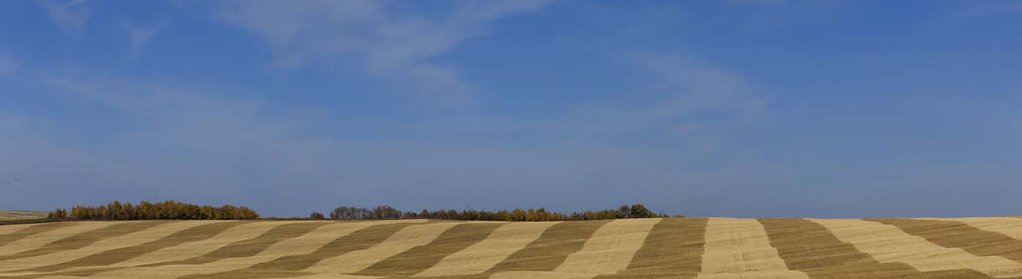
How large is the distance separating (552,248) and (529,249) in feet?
2.86

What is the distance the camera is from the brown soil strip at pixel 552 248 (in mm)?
27188

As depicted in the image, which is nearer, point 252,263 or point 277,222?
point 252,263

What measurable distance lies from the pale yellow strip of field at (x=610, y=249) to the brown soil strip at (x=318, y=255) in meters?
8.26

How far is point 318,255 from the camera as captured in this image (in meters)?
31.8

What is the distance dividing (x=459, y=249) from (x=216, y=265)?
8181 millimetres

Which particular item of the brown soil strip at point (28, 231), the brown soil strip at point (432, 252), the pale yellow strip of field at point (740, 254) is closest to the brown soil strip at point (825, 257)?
the pale yellow strip of field at point (740, 254)

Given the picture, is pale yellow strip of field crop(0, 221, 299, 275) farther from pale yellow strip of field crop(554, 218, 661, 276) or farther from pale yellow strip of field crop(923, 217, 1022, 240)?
pale yellow strip of field crop(923, 217, 1022, 240)

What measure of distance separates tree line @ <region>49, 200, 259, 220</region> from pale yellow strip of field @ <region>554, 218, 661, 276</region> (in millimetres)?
21318

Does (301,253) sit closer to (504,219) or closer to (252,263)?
(252,263)

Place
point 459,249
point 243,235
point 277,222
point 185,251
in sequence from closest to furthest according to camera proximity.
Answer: point 459,249 < point 185,251 < point 243,235 < point 277,222

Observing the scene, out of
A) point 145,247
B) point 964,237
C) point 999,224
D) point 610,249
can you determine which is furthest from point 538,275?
point 145,247

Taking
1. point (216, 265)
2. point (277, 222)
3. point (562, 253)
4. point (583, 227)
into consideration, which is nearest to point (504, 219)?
point (583, 227)

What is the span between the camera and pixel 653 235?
107ft

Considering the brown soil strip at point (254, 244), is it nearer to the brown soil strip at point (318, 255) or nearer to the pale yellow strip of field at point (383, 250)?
the brown soil strip at point (318, 255)
